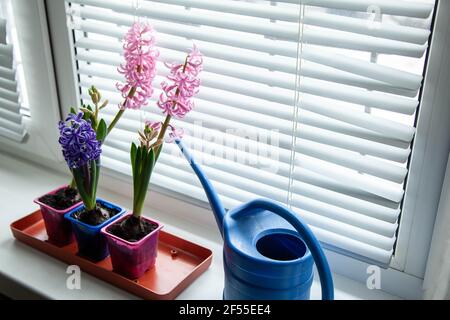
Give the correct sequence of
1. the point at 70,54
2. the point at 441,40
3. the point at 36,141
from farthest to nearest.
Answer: the point at 36,141
the point at 70,54
the point at 441,40

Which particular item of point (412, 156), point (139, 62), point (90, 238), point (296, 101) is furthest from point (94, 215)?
point (412, 156)

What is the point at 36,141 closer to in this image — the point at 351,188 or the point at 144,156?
the point at 144,156

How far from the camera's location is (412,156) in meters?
0.76

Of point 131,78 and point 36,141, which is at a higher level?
point 131,78

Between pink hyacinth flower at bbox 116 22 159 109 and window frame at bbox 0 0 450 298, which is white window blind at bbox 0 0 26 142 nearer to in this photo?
window frame at bbox 0 0 450 298

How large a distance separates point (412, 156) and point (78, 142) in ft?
1.56

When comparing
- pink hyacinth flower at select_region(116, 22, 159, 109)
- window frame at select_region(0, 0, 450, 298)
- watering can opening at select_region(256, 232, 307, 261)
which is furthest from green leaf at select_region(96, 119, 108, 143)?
watering can opening at select_region(256, 232, 307, 261)

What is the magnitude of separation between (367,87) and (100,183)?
2.04ft

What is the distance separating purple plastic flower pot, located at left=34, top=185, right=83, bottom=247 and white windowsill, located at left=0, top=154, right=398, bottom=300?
4 cm

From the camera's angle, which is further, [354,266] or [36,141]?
[36,141]

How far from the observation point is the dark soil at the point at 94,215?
891 mm
